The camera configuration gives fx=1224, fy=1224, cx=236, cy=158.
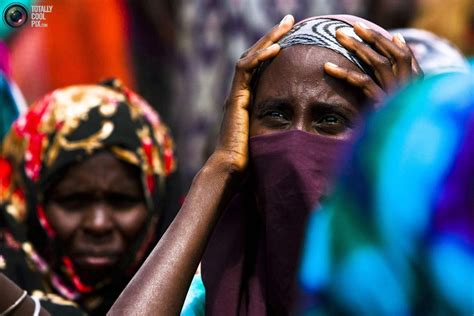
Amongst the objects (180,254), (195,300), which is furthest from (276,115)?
(195,300)

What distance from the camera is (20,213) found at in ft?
16.4

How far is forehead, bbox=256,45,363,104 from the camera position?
308 centimetres

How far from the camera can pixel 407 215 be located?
69.6 inches

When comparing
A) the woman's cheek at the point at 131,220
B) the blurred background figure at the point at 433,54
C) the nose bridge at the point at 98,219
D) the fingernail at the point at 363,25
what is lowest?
the woman's cheek at the point at 131,220

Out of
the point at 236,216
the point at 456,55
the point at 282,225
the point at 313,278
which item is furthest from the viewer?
the point at 456,55

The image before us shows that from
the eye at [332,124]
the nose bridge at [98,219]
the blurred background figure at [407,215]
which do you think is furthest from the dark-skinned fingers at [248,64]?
the nose bridge at [98,219]

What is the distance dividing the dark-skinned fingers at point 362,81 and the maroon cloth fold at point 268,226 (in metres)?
0.14

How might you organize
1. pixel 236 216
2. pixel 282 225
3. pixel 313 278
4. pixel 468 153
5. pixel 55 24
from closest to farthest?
pixel 468 153, pixel 313 278, pixel 282 225, pixel 236 216, pixel 55 24

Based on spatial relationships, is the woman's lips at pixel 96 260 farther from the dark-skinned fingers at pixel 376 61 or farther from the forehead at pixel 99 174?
the dark-skinned fingers at pixel 376 61

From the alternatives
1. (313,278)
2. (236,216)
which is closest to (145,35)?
(236,216)

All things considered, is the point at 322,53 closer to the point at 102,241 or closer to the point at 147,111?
the point at 102,241

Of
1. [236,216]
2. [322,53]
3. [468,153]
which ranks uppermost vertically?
[468,153]

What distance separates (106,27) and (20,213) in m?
2.63

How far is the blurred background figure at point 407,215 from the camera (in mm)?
1761
